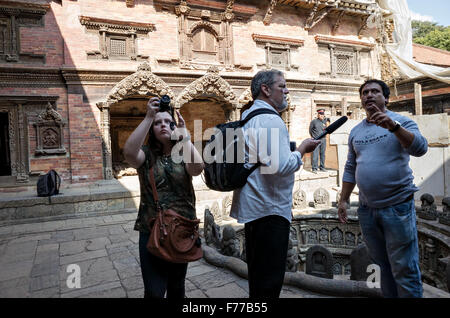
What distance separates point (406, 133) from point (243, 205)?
135 cm

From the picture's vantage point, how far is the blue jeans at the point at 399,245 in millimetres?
2100

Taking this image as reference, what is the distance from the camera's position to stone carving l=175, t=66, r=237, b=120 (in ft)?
36.2

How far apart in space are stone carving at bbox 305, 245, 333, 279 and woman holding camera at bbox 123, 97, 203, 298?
221 cm

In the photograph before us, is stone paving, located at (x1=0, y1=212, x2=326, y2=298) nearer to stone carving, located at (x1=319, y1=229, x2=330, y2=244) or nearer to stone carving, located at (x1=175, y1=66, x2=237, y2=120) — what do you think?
stone carving, located at (x1=319, y1=229, x2=330, y2=244)

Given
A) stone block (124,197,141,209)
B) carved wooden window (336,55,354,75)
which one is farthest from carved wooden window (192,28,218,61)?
carved wooden window (336,55,354,75)

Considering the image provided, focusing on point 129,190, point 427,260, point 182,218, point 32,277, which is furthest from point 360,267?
point 129,190

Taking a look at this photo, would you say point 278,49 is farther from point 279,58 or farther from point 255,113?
point 255,113

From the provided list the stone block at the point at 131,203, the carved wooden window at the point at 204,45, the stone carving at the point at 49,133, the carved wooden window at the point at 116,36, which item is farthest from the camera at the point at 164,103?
the carved wooden window at the point at 204,45

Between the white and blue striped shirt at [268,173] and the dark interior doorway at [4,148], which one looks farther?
the dark interior doorway at [4,148]

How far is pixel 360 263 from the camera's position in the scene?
357 cm

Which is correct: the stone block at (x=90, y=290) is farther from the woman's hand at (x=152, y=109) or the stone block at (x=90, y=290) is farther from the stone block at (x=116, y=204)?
the stone block at (x=116, y=204)

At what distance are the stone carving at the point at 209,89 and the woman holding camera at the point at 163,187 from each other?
368 inches

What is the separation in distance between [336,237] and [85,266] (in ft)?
22.1

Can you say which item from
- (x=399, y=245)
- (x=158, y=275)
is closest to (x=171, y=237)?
(x=158, y=275)
